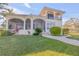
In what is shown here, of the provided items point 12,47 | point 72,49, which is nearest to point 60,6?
point 72,49

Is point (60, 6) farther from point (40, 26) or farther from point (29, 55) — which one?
point (29, 55)

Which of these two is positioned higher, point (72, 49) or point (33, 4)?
point (33, 4)

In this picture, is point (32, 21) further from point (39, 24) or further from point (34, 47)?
point (34, 47)

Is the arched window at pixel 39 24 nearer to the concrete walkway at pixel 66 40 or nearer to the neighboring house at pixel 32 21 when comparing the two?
the neighboring house at pixel 32 21

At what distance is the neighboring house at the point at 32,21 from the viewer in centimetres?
434

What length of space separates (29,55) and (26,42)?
23cm

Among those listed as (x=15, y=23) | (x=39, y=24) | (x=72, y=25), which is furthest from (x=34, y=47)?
(x=72, y=25)

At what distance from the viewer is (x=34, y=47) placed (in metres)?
4.32

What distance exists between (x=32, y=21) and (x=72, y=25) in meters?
0.71

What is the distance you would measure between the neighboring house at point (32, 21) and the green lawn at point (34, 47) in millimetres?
156

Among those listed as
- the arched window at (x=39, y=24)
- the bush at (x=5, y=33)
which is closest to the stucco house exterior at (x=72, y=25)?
the arched window at (x=39, y=24)

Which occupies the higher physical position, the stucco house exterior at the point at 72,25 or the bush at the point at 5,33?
the stucco house exterior at the point at 72,25

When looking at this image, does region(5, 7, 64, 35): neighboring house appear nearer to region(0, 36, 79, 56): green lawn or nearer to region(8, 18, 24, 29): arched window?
region(8, 18, 24, 29): arched window

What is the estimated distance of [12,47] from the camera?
4332 millimetres
